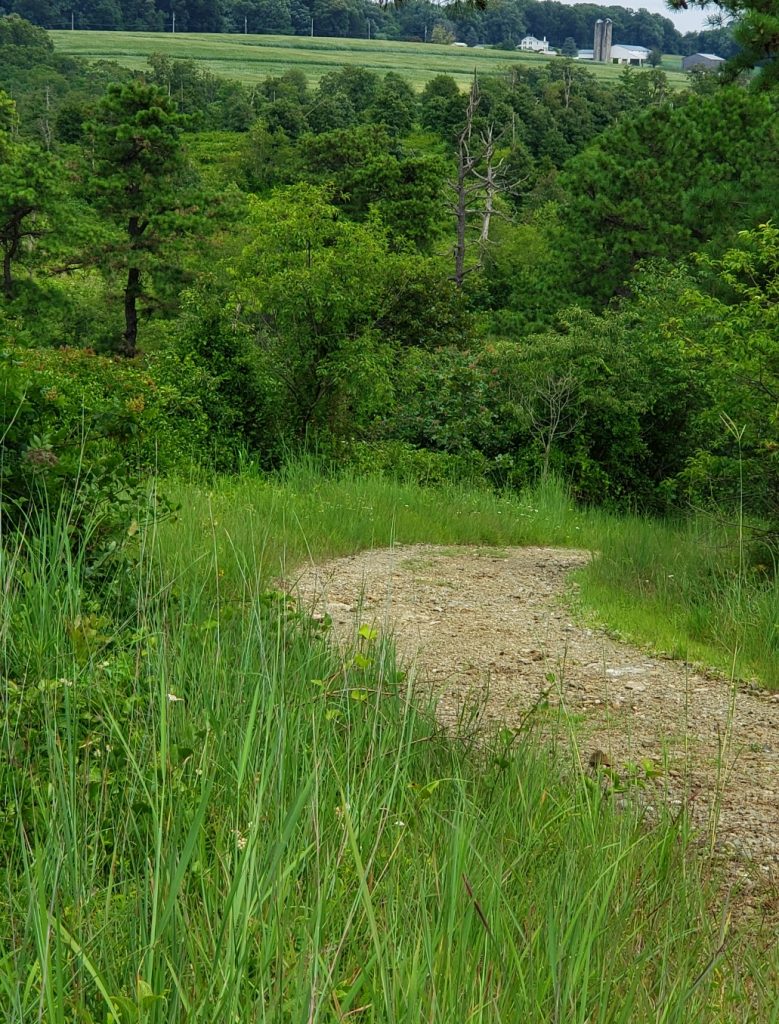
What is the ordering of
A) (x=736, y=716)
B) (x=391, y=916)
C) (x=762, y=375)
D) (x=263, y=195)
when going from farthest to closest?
1. (x=263, y=195)
2. (x=762, y=375)
3. (x=736, y=716)
4. (x=391, y=916)

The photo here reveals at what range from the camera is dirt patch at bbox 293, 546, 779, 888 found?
133 inches

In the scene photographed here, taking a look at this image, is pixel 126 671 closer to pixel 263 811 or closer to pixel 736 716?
pixel 263 811

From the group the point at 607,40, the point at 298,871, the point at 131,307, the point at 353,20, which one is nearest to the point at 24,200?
the point at 131,307

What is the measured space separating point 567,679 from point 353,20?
163 meters

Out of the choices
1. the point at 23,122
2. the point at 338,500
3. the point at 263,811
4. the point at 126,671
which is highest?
the point at 23,122

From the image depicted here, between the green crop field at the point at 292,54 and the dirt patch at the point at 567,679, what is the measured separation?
10470cm

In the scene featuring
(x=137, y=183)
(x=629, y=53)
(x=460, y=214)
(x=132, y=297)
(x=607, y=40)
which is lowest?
(x=132, y=297)

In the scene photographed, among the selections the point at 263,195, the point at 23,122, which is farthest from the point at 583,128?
the point at 23,122

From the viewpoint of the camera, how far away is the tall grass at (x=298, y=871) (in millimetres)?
1372

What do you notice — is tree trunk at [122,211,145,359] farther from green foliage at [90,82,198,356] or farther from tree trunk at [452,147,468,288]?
tree trunk at [452,147,468,288]

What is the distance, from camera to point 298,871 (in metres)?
1.74

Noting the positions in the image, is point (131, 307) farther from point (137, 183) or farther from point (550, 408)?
point (550, 408)

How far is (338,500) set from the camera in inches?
348

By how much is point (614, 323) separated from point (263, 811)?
1598 cm
